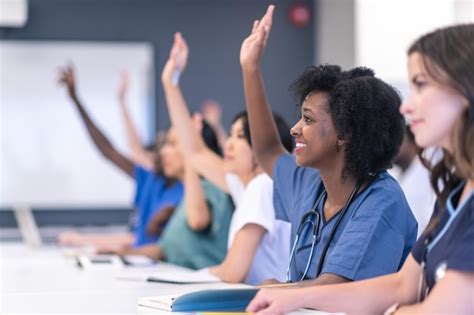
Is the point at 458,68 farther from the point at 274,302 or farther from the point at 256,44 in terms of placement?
the point at 256,44

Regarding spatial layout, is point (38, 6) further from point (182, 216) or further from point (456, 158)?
point (456, 158)

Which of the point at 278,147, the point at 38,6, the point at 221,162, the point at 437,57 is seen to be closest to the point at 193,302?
the point at 437,57

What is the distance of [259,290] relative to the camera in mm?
1557

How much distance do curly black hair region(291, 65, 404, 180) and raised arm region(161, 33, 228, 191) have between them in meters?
1.19

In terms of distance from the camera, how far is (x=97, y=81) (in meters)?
6.22

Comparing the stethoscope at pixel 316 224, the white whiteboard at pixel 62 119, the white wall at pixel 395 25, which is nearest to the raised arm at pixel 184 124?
the stethoscope at pixel 316 224

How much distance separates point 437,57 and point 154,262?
A: 2421 mm

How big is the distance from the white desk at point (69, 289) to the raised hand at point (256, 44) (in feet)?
2.18

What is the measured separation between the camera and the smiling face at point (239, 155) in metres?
2.92

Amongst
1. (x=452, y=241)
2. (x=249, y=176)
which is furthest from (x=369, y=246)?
(x=249, y=176)

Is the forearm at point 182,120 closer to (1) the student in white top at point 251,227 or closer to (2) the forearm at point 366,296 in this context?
(1) the student in white top at point 251,227

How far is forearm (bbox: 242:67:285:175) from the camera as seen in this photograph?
2.46m

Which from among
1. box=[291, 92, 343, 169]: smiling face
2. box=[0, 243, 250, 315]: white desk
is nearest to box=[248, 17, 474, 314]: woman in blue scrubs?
box=[291, 92, 343, 169]: smiling face

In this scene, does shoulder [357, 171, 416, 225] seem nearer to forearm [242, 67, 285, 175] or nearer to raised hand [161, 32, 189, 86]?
forearm [242, 67, 285, 175]
